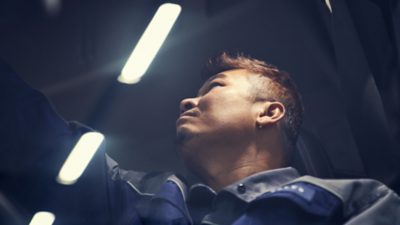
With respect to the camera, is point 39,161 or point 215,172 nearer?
point 39,161

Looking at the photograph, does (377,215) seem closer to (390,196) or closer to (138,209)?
(390,196)

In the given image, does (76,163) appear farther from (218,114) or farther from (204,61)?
(204,61)

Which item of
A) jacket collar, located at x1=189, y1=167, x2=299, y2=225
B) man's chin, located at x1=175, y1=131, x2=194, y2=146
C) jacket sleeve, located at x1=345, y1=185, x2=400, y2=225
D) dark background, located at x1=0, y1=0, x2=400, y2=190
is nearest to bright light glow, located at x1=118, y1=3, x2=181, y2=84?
dark background, located at x1=0, y1=0, x2=400, y2=190

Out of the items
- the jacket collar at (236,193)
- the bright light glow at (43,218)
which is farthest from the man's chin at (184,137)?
the bright light glow at (43,218)

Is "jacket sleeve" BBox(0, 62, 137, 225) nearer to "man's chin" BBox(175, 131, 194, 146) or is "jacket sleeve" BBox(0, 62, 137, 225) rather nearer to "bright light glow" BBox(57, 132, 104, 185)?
"bright light glow" BBox(57, 132, 104, 185)

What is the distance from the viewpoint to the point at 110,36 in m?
1.48

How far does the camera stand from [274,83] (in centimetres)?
155

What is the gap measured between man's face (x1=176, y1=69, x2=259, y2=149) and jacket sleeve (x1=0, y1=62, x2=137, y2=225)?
214 millimetres

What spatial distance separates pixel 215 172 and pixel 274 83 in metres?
0.28

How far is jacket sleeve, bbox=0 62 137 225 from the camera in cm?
123

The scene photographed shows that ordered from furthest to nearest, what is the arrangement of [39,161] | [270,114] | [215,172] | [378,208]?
[270,114]
[215,172]
[39,161]
[378,208]

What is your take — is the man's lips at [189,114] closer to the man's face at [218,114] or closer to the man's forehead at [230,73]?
the man's face at [218,114]

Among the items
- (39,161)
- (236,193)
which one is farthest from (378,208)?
(39,161)

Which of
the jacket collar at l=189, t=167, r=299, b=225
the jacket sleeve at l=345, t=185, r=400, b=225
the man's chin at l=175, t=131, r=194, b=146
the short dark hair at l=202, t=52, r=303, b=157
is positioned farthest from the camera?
the short dark hair at l=202, t=52, r=303, b=157
